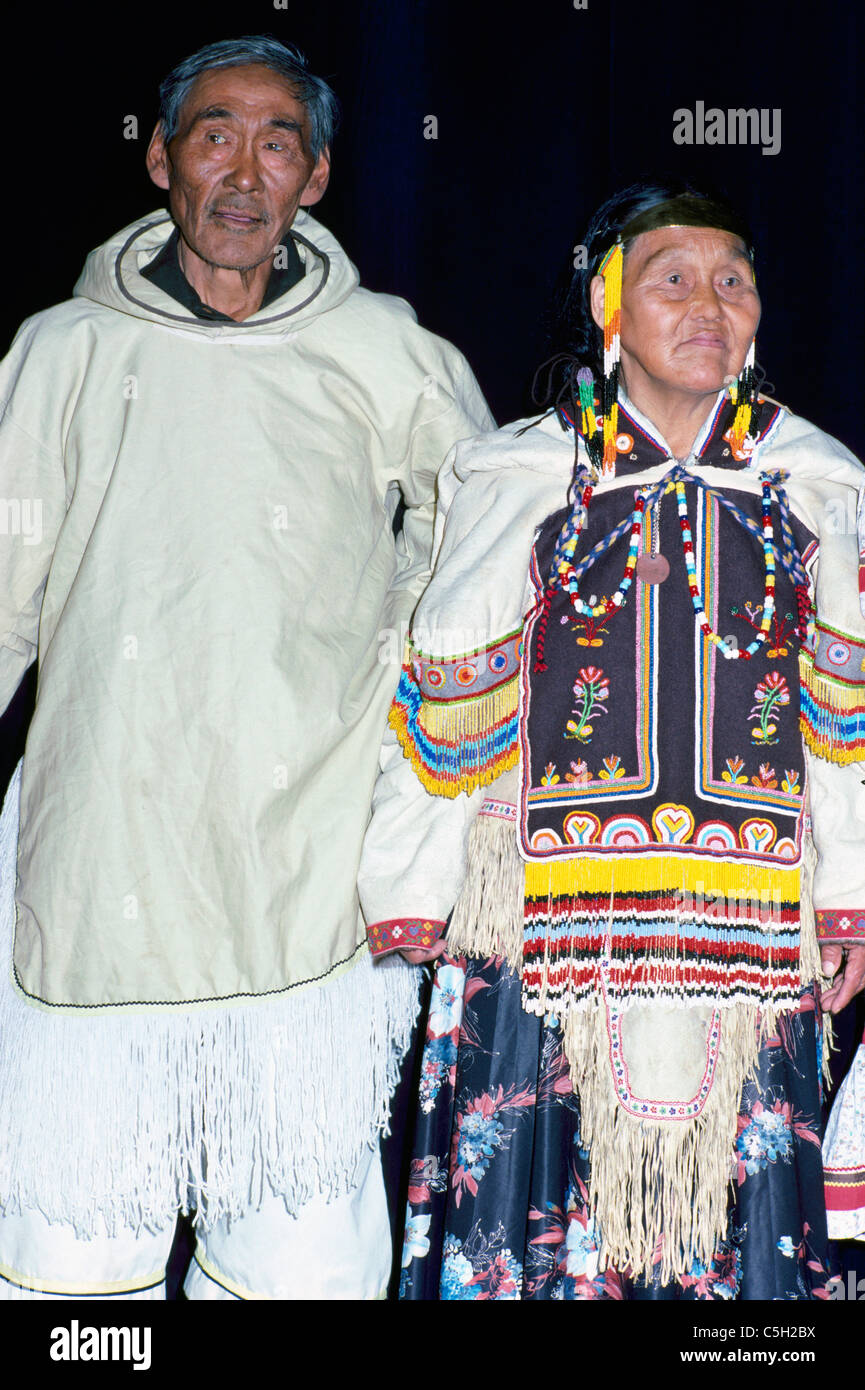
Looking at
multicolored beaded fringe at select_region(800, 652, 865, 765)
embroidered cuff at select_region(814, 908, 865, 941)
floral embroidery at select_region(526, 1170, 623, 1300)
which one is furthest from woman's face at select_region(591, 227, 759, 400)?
floral embroidery at select_region(526, 1170, 623, 1300)

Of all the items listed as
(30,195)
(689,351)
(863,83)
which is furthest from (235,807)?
(863,83)

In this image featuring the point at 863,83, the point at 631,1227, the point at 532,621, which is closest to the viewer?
the point at 631,1227

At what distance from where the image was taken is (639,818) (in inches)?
62.5

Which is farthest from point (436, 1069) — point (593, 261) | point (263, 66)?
point (263, 66)

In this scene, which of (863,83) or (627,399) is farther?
(863,83)

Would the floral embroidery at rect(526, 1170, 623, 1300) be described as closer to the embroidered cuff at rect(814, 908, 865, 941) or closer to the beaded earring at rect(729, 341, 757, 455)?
the embroidered cuff at rect(814, 908, 865, 941)

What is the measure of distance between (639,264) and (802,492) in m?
0.33

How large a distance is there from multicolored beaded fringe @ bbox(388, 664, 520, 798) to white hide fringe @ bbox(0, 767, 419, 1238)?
275 millimetres

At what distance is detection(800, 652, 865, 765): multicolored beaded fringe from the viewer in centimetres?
159

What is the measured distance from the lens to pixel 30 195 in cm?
225

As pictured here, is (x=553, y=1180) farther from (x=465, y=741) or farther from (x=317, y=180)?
(x=317, y=180)

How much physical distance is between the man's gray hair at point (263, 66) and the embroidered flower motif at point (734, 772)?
0.94m

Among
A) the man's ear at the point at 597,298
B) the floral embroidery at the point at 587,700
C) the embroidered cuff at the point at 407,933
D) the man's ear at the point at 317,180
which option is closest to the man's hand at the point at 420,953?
the embroidered cuff at the point at 407,933

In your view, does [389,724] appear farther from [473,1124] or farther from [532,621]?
[473,1124]
